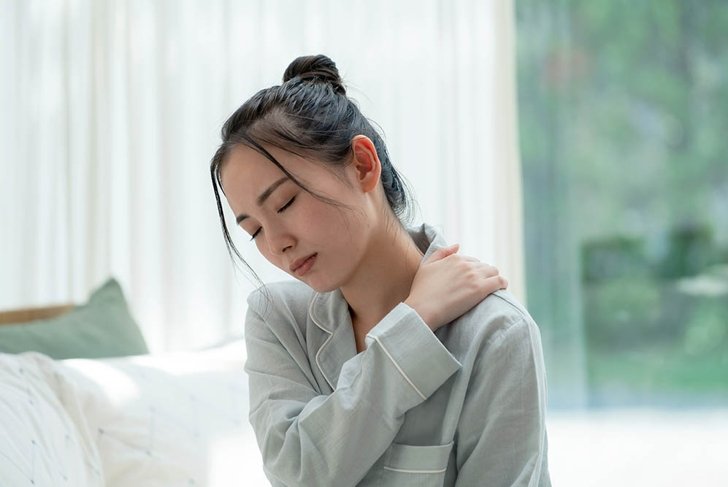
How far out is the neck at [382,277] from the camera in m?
1.33

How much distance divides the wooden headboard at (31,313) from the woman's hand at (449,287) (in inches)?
53.3

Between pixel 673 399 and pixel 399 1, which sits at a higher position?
pixel 399 1

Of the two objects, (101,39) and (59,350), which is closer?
(59,350)

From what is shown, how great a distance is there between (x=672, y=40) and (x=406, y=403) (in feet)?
7.87

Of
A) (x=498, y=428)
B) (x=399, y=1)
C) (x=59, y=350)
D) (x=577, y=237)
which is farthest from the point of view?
(x=577, y=237)

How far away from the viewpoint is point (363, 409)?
118 cm

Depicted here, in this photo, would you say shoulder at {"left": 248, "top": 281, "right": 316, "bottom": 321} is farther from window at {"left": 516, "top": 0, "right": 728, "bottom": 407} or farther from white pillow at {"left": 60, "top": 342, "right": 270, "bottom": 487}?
window at {"left": 516, "top": 0, "right": 728, "bottom": 407}

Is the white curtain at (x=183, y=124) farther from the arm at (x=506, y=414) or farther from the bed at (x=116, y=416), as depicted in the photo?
the arm at (x=506, y=414)

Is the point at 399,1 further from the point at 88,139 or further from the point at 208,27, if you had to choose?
the point at 88,139

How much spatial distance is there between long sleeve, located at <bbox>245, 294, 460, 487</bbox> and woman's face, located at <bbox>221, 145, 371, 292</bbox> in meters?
0.12

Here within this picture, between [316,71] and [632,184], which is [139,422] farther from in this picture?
[632,184]

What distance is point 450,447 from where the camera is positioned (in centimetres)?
121

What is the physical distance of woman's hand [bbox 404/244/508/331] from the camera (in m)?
1.22

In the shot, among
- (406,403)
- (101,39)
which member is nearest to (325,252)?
(406,403)
